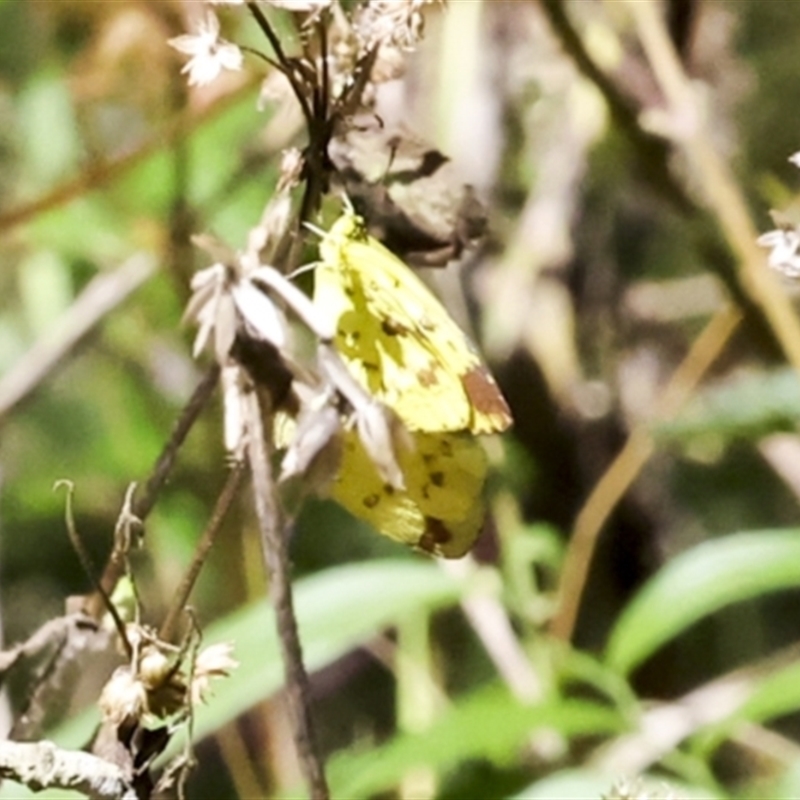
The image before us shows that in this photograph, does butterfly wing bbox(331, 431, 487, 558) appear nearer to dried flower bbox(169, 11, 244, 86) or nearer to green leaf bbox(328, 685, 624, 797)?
dried flower bbox(169, 11, 244, 86)

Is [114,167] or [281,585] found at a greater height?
A: [114,167]

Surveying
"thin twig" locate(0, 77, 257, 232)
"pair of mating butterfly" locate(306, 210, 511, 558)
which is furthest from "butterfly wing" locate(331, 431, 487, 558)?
"thin twig" locate(0, 77, 257, 232)

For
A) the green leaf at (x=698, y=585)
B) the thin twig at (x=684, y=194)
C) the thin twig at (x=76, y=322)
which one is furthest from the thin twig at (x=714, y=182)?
the thin twig at (x=76, y=322)

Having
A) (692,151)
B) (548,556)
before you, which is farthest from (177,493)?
(692,151)

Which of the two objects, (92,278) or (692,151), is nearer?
(692,151)

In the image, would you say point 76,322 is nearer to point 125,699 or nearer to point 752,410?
point 752,410

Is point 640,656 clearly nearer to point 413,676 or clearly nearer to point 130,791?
point 413,676

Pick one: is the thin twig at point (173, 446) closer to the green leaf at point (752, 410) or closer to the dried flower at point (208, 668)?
the dried flower at point (208, 668)

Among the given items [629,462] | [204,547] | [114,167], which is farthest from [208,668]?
[629,462]

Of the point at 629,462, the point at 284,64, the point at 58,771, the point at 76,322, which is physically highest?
the point at 76,322
